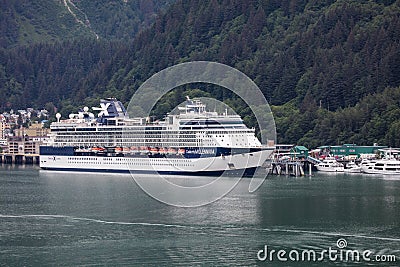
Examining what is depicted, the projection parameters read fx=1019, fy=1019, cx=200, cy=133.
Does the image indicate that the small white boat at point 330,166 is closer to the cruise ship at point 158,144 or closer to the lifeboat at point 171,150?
the cruise ship at point 158,144

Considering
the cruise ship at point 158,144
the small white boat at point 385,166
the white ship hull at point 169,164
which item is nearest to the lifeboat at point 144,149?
the cruise ship at point 158,144

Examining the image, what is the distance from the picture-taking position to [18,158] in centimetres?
10900

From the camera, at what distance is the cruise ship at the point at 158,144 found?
230 feet

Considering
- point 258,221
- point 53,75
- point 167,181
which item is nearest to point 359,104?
point 167,181

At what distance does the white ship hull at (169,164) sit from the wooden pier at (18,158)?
2288 centimetres

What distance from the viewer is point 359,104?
9275 cm

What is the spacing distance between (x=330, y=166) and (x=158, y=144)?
524 inches

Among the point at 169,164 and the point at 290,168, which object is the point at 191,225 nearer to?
the point at 169,164

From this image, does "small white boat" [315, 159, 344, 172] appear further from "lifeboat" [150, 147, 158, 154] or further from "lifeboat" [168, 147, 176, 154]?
"lifeboat" [150, 147, 158, 154]

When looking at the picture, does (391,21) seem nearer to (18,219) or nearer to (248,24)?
(248,24)

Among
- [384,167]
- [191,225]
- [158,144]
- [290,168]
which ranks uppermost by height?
[158,144]

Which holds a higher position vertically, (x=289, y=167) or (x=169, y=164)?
(x=169, y=164)

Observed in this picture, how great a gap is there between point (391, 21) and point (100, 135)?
37.8 m

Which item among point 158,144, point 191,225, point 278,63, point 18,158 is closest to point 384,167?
point 158,144
